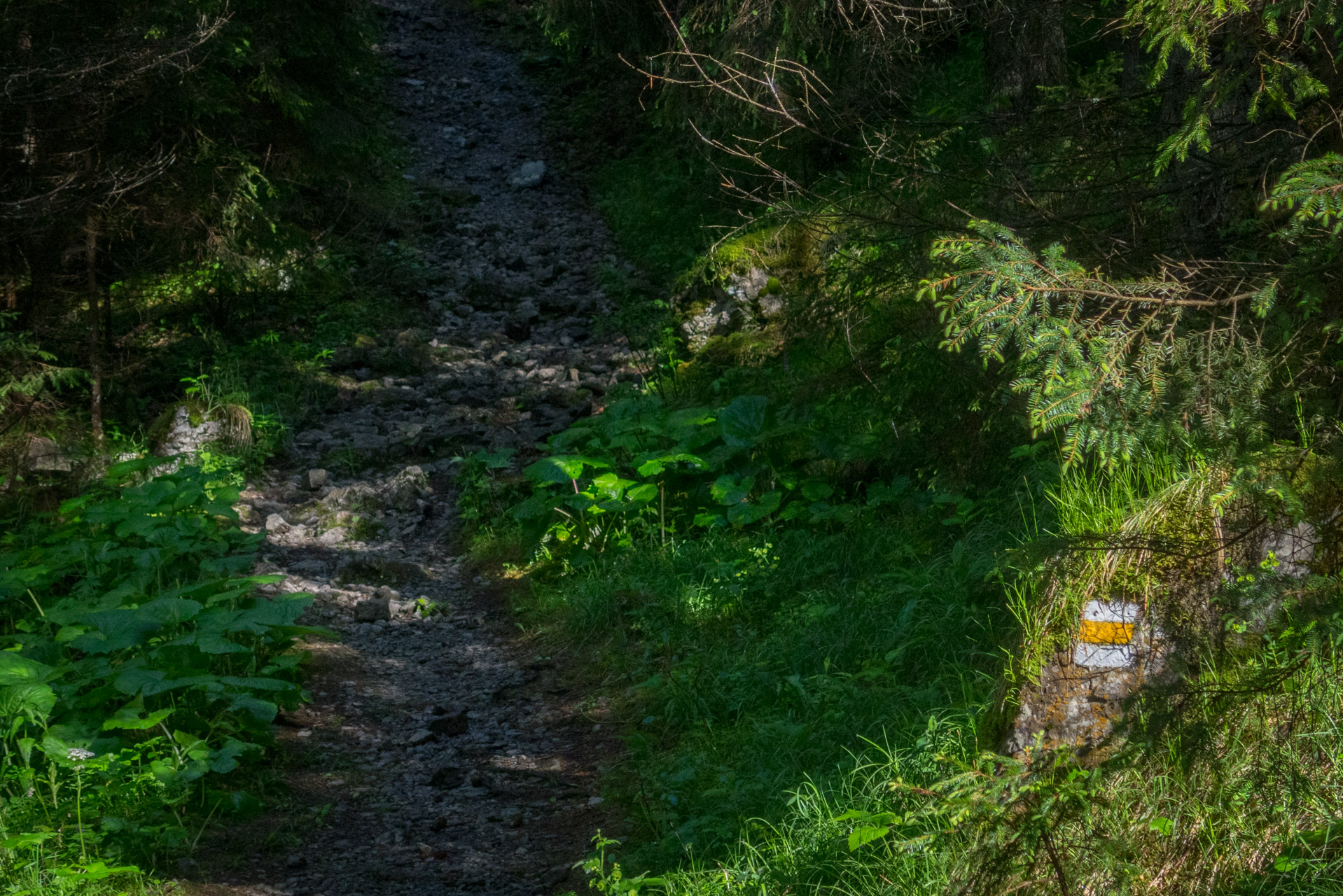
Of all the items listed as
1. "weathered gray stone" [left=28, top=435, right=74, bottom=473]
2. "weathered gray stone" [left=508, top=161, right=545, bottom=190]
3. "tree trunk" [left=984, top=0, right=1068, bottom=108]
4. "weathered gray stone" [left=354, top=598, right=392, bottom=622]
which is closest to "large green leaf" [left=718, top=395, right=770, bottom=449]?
"tree trunk" [left=984, top=0, right=1068, bottom=108]

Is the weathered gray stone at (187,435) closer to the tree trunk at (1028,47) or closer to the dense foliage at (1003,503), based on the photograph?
the dense foliage at (1003,503)

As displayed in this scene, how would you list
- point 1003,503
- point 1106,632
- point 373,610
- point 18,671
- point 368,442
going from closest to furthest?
point 1106,632 < point 18,671 < point 1003,503 < point 373,610 < point 368,442

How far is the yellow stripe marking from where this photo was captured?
3.01 metres

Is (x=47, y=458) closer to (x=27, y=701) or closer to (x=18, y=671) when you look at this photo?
(x=18, y=671)

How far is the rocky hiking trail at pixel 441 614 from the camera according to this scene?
408cm

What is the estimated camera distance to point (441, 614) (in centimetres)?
661

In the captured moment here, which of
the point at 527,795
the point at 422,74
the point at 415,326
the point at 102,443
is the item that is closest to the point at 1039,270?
the point at 527,795

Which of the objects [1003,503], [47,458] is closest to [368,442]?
[47,458]

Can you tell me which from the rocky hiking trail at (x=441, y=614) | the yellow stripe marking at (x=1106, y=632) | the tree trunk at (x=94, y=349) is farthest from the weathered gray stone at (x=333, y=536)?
the yellow stripe marking at (x=1106, y=632)

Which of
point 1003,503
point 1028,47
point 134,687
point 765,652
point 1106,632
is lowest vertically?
point 765,652

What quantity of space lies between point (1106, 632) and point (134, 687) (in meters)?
3.76

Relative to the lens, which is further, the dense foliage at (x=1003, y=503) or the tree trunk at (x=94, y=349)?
the tree trunk at (x=94, y=349)

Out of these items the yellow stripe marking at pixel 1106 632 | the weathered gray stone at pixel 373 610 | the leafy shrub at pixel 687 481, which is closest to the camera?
the yellow stripe marking at pixel 1106 632

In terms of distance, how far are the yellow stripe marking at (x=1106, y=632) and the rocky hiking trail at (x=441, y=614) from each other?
2.15 metres
